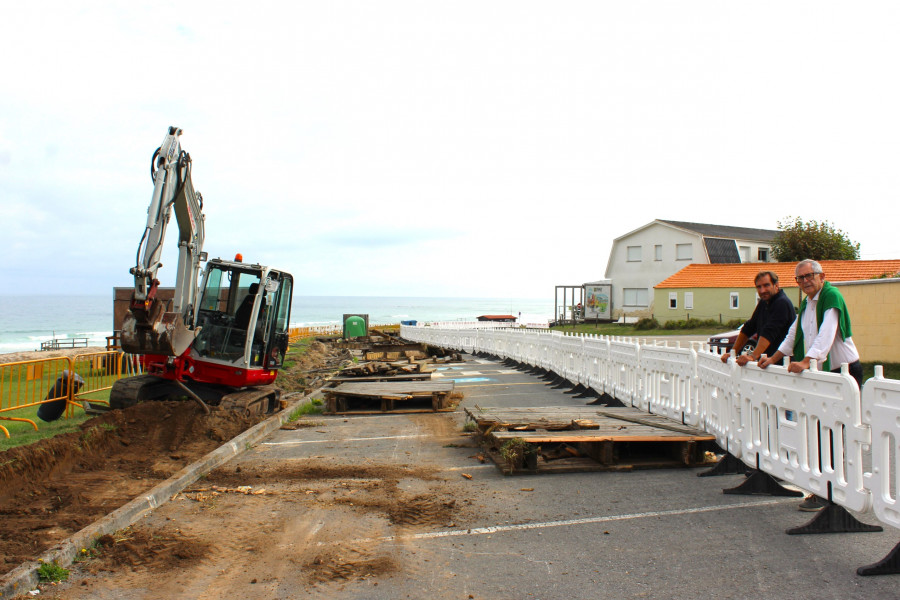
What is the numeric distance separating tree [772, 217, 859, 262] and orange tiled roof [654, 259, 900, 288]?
6901mm

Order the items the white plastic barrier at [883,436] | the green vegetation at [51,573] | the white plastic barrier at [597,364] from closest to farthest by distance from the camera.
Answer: the white plastic barrier at [883,436] → the green vegetation at [51,573] → the white plastic barrier at [597,364]

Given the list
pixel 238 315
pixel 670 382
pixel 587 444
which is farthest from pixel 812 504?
pixel 238 315

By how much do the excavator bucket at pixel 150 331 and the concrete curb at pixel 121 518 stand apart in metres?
1.81

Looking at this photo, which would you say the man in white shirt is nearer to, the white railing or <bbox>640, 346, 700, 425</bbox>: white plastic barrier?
the white railing

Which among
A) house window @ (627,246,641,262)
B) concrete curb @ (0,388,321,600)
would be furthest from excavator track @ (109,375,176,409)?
house window @ (627,246,641,262)

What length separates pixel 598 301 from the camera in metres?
49.0

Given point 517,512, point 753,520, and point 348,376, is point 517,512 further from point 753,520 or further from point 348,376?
point 348,376

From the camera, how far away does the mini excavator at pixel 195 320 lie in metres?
9.35

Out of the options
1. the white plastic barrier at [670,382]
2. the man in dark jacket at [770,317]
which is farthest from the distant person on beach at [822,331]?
the white plastic barrier at [670,382]

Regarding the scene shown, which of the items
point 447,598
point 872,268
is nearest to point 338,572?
point 447,598

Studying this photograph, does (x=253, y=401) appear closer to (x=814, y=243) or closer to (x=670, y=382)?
(x=670, y=382)

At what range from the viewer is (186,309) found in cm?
1039

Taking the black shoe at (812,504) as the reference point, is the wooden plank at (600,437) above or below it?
above

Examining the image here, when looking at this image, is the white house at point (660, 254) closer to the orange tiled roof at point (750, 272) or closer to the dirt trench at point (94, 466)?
the orange tiled roof at point (750, 272)
